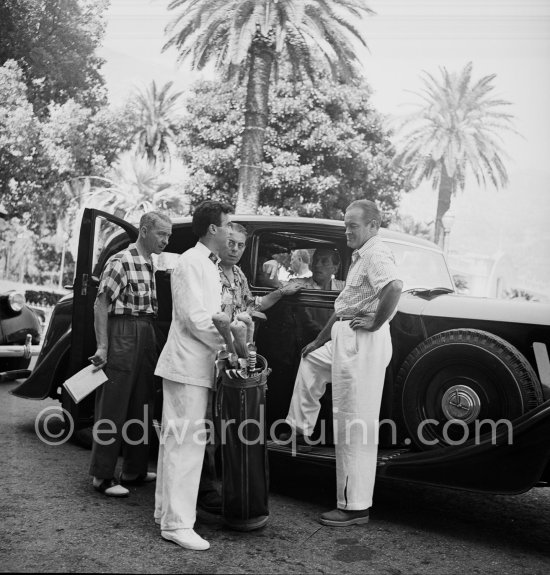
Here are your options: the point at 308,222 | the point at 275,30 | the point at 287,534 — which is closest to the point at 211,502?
the point at 287,534

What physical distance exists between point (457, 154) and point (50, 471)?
25.5 metres

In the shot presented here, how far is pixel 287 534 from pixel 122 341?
62.8 inches

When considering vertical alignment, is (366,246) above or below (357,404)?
above

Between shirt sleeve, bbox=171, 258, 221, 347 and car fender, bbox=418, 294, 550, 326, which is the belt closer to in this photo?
shirt sleeve, bbox=171, 258, 221, 347

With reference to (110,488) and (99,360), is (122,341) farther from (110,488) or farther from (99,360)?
(110,488)

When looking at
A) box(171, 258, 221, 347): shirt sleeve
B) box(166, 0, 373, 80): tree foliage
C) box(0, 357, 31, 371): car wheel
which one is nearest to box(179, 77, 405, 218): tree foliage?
box(166, 0, 373, 80): tree foliage

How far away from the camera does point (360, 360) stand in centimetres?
407

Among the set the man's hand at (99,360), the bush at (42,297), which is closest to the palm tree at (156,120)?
the bush at (42,297)

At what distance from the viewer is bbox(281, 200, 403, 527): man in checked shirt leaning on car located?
403 centimetres

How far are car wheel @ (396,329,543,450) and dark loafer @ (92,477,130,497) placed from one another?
1.87 m

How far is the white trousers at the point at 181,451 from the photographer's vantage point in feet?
11.9

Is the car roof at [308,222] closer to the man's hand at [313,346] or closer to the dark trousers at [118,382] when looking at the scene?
the man's hand at [313,346]

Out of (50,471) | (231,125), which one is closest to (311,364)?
(50,471)
